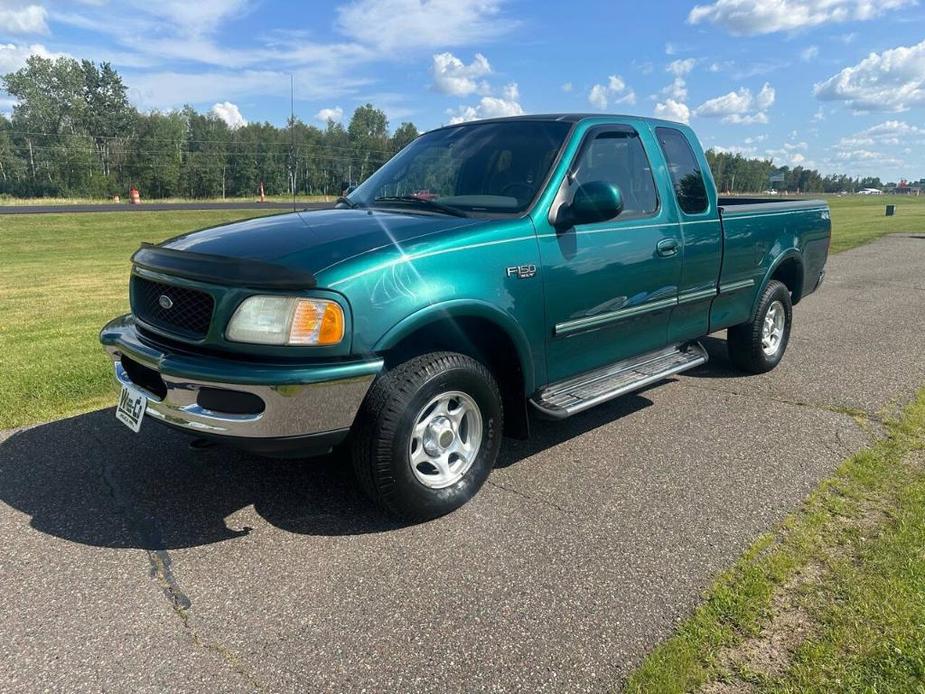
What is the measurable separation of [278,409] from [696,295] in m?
3.19

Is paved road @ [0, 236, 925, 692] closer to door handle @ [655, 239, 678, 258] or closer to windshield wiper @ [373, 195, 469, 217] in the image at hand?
door handle @ [655, 239, 678, 258]

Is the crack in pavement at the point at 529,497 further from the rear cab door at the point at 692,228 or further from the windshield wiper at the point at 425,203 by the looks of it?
the rear cab door at the point at 692,228

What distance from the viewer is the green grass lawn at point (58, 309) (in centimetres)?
506

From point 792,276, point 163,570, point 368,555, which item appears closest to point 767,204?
point 792,276

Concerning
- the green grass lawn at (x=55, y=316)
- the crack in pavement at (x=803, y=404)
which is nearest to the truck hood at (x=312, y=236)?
the green grass lawn at (x=55, y=316)

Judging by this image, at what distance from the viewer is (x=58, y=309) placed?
8719mm

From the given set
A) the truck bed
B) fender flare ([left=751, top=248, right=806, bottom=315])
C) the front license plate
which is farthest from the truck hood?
fender flare ([left=751, top=248, right=806, bottom=315])

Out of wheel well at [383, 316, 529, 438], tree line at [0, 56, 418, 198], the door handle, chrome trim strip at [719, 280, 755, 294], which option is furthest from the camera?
tree line at [0, 56, 418, 198]

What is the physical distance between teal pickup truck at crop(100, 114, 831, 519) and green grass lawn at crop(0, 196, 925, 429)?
188 centimetres

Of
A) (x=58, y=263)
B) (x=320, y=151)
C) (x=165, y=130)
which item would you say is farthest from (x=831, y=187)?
(x=58, y=263)

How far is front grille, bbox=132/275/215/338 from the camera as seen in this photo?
2.98 meters

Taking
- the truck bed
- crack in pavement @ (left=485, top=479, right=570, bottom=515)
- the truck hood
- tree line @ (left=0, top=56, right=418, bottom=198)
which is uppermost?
tree line @ (left=0, top=56, right=418, bottom=198)

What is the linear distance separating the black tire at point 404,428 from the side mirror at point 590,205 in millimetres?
991

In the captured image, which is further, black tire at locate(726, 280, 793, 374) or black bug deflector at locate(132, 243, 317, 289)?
black tire at locate(726, 280, 793, 374)
